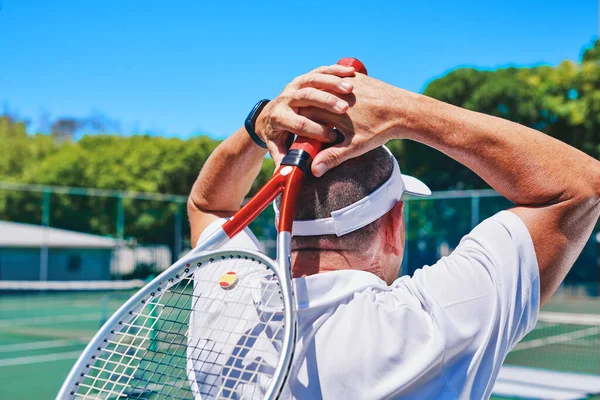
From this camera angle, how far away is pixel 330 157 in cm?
140

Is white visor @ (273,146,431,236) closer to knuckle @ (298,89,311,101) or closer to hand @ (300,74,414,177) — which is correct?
hand @ (300,74,414,177)

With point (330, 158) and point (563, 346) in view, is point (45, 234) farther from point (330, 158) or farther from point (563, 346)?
point (330, 158)

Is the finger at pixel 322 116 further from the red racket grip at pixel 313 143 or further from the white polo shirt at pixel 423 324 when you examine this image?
the white polo shirt at pixel 423 324

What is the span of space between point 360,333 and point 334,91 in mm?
466

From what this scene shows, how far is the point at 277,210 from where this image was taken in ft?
4.99

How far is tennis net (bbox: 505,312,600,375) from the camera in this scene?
890 centimetres

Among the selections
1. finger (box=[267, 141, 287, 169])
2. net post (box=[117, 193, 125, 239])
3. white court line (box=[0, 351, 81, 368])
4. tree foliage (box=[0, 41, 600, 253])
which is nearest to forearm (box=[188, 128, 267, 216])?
finger (box=[267, 141, 287, 169])

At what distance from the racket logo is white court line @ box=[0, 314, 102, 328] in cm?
1243

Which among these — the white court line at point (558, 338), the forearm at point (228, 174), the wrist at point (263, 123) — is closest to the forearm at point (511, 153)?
the wrist at point (263, 123)

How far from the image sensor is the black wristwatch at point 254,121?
1.73m

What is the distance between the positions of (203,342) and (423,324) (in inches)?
18.3

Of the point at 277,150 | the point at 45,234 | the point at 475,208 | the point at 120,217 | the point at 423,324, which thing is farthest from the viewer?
the point at 120,217

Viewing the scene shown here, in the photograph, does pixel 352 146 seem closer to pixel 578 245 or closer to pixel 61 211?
pixel 578 245

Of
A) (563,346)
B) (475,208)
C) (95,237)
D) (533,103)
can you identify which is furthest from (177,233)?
(533,103)
